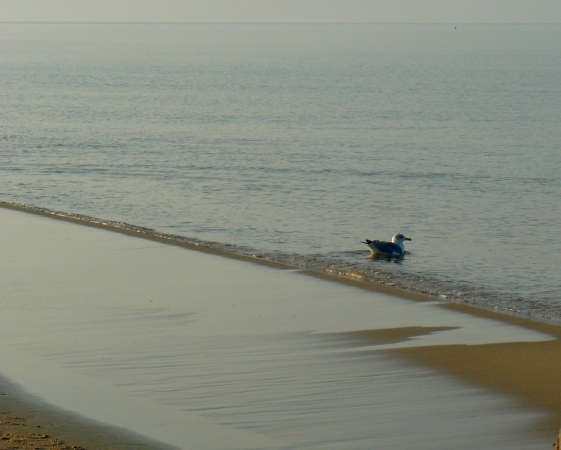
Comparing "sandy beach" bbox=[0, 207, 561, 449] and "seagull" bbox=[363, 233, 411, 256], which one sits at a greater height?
"seagull" bbox=[363, 233, 411, 256]

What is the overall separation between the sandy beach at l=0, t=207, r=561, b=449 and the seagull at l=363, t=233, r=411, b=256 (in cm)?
203

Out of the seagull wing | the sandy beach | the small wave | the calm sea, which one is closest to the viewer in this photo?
the sandy beach

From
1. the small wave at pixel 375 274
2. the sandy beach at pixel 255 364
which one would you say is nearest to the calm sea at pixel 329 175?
the small wave at pixel 375 274

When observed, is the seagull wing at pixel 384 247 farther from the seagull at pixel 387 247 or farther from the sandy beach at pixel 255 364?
the sandy beach at pixel 255 364

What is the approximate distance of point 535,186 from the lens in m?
23.3

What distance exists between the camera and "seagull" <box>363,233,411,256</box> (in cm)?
1529

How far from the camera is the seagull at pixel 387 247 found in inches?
602

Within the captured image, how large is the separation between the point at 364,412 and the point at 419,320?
3.56 metres

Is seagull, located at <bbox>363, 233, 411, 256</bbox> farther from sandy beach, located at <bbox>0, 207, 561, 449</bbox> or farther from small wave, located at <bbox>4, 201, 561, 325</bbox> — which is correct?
sandy beach, located at <bbox>0, 207, 561, 449</bbox>

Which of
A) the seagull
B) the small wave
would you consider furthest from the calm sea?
the seagull

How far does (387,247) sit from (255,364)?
6.64 m

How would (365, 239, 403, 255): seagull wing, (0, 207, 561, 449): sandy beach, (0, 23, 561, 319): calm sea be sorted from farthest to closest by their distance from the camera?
(0, 23, 561, 319): calm sea
(365, 239, 403, 255): seagull wing
(0, 207, 561, 449): sandy beach

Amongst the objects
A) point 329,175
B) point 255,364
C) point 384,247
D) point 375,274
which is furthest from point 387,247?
point 329,175

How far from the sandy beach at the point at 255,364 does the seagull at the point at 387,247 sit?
2031mm
